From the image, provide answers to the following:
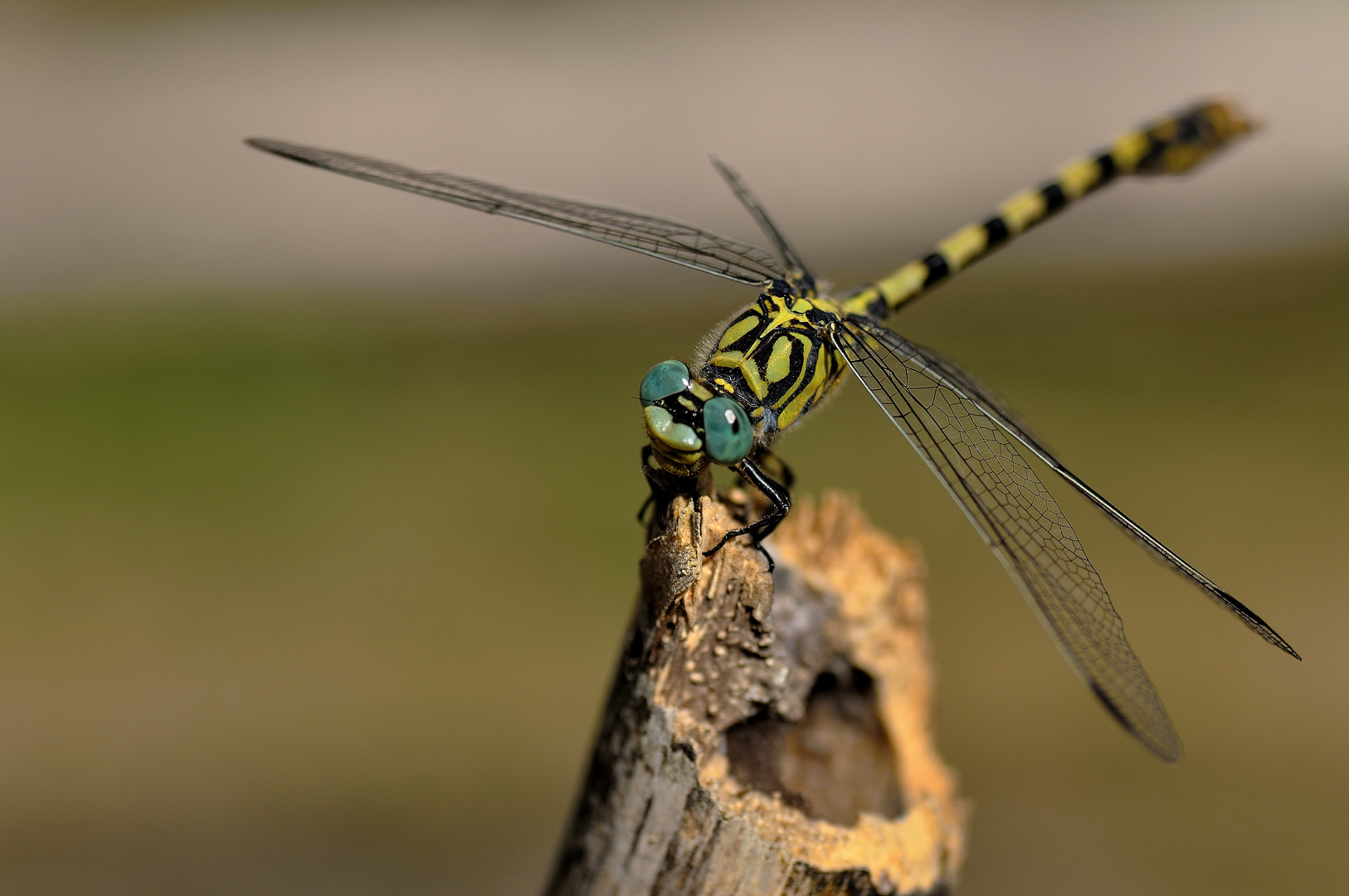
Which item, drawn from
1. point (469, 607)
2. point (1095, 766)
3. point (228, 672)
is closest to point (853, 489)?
point (1095, 766)

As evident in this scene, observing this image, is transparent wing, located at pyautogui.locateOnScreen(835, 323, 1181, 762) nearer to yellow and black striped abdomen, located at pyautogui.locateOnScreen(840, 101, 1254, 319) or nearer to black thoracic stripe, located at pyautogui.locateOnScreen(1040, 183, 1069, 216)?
yellow and black striped abdomen, located at pyautogui.locateOnScreen(840, 101, 1254, 319)

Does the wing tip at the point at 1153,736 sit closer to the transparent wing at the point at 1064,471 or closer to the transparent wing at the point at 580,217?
the transparent wing at the point at 1064,471

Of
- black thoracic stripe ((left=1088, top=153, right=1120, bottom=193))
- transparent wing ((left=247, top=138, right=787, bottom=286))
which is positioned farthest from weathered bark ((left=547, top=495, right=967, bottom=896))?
black thoracic stripe ((left=1088, top=153, right=1120, bottom=193))

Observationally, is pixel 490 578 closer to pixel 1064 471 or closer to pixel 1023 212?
pixel 1023 212

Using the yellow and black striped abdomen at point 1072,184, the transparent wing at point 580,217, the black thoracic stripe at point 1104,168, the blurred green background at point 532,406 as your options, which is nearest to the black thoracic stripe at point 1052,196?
the yellow and black striped abdomen at point 1072,184

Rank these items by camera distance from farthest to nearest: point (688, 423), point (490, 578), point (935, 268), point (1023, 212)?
point (490, 578) < point (1023, 212) < point (935, 268) < point (688, 423)

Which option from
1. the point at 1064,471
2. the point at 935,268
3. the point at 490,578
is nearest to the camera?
the point at 1064,471

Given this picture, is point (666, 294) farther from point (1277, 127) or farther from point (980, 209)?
point (1277, 127)

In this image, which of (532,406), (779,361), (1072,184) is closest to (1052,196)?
(1072,184)
